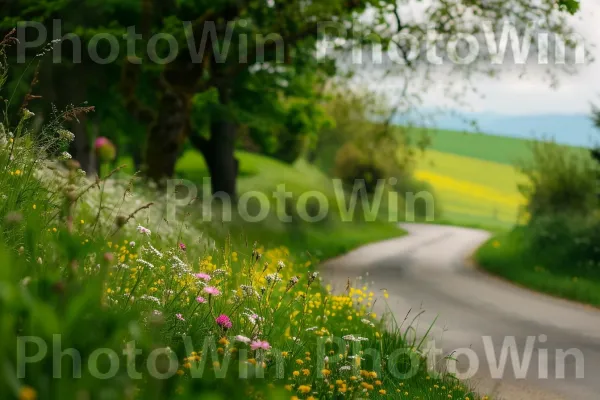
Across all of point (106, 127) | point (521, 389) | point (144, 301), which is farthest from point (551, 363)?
point (106, 127)

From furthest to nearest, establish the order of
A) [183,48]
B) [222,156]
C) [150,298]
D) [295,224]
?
1. [222,156]
2. [295,224]
3. [183,48]
4. [150,298]

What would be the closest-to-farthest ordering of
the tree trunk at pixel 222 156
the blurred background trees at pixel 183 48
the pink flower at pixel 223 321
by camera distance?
the pink flower at pixel 223 321 < the blurred background trees at pixel 183 48 < the tree trunk at pixel 222 156

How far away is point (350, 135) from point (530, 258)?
109ft

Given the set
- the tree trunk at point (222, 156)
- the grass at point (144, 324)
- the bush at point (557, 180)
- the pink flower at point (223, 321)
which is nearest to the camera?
the grass at point (144, 324)

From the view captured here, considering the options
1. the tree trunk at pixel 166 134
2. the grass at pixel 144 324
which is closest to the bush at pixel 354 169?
the tree trunk at pixel 166 134

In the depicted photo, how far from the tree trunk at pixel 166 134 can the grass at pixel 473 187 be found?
Result: 4748 centimetres

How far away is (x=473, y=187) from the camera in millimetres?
79125

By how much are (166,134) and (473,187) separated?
2575 inches

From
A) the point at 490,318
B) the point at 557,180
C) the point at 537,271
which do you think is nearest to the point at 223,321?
the point at 490,318

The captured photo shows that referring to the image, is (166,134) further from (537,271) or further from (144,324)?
(144,324)

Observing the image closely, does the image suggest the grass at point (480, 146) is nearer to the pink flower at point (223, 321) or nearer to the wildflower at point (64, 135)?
the wildflower at point (64, 135)

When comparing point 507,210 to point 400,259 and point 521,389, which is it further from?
point 521,389

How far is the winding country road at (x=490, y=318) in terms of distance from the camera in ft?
26.9

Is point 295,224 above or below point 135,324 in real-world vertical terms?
below
